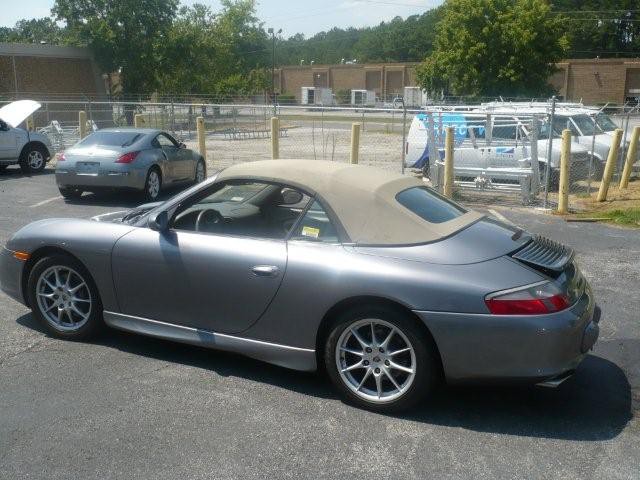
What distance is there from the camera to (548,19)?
36.9m

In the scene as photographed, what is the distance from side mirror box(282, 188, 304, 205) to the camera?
515 centimetres

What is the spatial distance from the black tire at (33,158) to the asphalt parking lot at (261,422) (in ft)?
41.6

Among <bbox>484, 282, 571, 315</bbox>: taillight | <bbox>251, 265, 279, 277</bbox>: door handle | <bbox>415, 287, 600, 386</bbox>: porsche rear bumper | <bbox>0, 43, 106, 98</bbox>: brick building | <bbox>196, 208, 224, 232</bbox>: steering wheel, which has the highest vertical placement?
<bbox>0, 43, 106, 98</bbox>: brick building

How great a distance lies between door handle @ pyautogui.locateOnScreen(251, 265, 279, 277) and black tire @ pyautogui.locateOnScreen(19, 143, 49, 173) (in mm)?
14387

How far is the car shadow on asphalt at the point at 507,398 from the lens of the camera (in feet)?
14.0

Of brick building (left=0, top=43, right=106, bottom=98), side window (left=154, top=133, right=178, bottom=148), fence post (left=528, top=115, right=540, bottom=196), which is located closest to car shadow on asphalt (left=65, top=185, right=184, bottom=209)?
side window (left=154, top=133, right=178, bottom=148)

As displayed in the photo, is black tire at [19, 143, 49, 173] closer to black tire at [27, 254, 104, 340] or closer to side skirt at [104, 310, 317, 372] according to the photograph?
black tire at [27, 254, 104, 340]

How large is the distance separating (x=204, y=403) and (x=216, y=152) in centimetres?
2076

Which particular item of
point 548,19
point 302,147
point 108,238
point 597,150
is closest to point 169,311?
point 108,238

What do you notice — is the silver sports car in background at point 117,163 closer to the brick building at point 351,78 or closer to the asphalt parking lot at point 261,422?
the asphalt parking lot at point 261,422

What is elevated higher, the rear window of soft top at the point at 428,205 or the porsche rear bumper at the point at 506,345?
the rear window of soft top at the point at 428,205

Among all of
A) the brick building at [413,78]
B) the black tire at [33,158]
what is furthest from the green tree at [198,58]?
the black tire at [33,158]

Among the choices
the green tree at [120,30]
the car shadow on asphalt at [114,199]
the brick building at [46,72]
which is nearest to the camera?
the car shadow on asphalt at [114,199]

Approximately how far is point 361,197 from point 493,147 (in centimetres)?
1026
